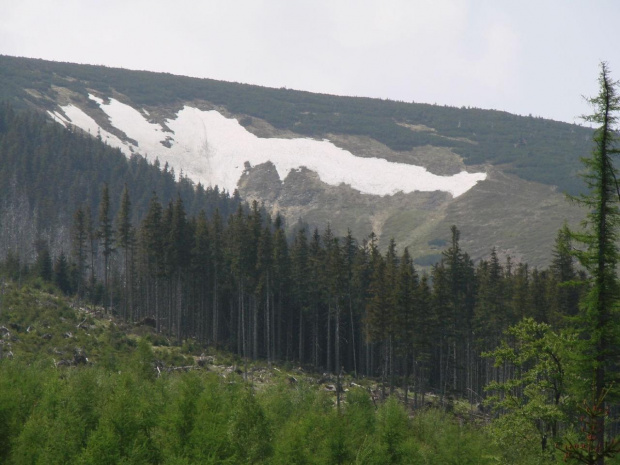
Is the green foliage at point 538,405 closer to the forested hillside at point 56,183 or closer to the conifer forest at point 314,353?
the conifer forest at point 314,353

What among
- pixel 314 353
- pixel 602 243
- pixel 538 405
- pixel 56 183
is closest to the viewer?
pixel 602 243

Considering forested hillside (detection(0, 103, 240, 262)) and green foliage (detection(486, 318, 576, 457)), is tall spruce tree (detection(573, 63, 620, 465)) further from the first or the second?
forested hillside (detection(0, 103, 240, 262))

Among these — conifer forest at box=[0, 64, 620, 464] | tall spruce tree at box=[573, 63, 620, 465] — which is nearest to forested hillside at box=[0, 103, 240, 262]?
conifer forest at box=[0, 64, 620, 464]

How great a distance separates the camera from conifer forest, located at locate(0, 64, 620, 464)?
2703 cm

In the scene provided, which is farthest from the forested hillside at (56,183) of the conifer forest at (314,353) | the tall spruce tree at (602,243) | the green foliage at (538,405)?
the tall spruce tree at (602,243)

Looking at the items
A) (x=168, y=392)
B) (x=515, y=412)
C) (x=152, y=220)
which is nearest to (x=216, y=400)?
(x=168, y=392)

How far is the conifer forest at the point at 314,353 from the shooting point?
27031mm

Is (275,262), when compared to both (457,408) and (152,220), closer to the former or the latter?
(152,220)

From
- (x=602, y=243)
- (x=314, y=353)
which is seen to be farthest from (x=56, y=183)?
(x=602, y=243)

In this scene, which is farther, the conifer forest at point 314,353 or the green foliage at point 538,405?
the green foliage at point 538,405

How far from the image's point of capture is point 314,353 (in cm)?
7888

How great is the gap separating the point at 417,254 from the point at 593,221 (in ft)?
529

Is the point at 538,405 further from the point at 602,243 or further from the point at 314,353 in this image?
the point at 314,353

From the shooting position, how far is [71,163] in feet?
533
